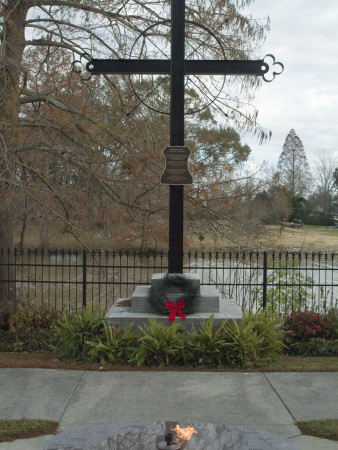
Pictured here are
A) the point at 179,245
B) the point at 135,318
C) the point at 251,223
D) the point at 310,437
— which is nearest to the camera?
the point at 310,437

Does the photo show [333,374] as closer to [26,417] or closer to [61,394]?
[61,394]

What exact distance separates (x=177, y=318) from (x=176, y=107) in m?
2.80

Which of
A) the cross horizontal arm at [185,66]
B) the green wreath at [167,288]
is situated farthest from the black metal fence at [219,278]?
the cross horizontal arm at [185,66]

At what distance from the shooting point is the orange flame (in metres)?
3.05

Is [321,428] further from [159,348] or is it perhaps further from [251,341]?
[159,348]

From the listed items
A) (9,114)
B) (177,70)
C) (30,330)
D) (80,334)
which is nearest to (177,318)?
(80,334)

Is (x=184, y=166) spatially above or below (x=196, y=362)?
above

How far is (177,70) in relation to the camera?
6867mm

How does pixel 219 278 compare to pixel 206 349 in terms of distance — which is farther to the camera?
pixel 219 278

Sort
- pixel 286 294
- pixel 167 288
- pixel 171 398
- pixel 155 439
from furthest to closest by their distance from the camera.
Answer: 1. pixel 286 294
2. pixel 167 288
3. pixel 171 398
4. pixel 155 439

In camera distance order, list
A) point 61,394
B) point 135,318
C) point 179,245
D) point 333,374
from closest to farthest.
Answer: point 61,394, point 333,374, point 135,318, point 179,245

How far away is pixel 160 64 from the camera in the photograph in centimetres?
707

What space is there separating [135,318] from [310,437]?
9.38 ft

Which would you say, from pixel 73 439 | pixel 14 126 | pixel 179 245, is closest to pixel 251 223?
pixel 179 245
